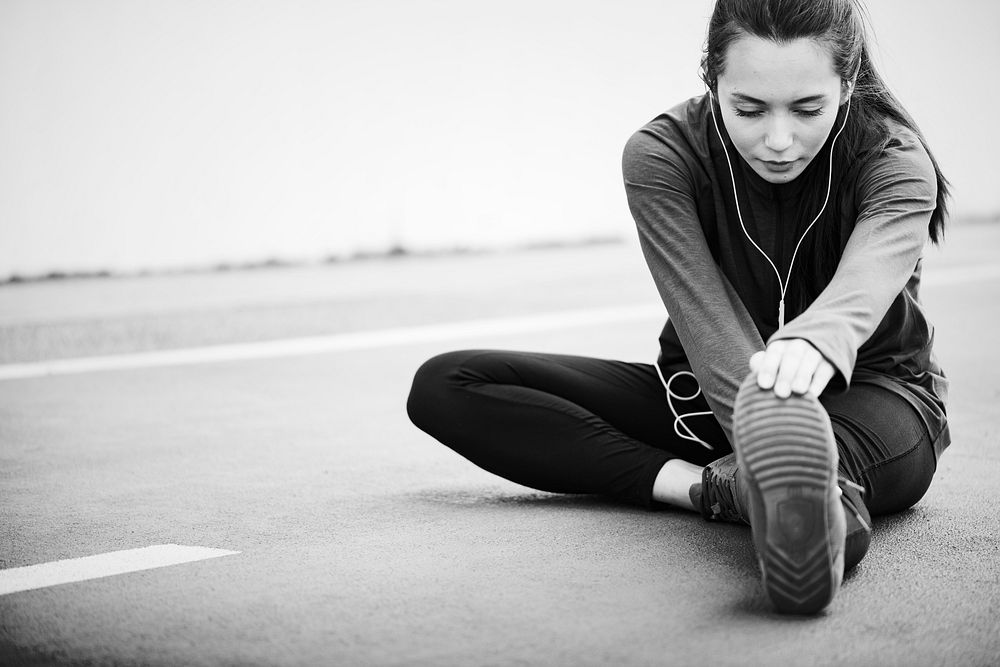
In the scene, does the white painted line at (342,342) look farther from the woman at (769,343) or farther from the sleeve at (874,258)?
the sleeve at (874,258)

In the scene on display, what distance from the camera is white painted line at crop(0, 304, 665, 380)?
134 inches

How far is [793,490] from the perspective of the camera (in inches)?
45.3

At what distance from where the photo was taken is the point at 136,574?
1407 mm

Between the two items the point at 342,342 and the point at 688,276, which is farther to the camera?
the point at 342,342

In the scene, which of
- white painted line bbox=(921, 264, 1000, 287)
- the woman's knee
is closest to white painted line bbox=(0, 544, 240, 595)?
the woman's knee

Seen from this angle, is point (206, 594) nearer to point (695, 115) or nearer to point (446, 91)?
point (695, 115)

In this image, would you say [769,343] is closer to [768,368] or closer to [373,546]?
[768,368]

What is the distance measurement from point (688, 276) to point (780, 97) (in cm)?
25

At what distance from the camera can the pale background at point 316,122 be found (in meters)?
4.82

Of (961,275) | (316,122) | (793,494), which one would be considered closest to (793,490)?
(793,494)

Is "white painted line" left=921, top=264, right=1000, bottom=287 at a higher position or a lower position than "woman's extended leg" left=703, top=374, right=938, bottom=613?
lower

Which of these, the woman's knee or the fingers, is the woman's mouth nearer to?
the fingers

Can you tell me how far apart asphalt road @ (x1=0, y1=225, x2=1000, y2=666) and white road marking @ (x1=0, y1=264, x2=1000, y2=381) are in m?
0.09

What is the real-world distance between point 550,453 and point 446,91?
4.35 metres
